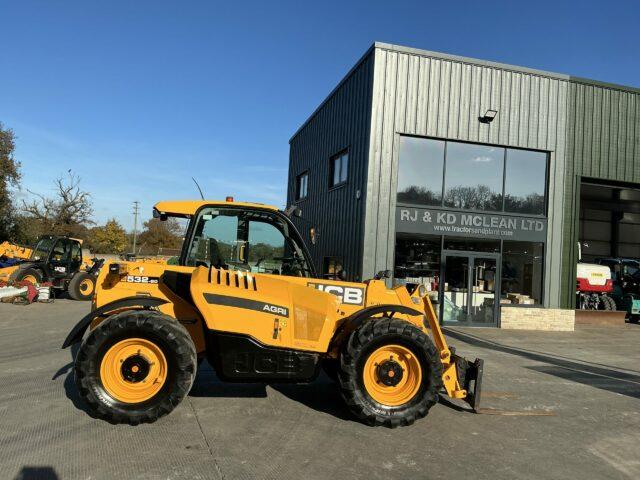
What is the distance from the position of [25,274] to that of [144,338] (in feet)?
42.4

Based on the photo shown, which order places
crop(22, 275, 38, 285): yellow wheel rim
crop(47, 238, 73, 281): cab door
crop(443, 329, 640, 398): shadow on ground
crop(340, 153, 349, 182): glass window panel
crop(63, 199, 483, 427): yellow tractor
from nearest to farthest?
crop(63, 199, 483, 427): yellow tractor
crop(443, 329, 640, 398): shadow on ground
crop(340, 153, 349, 182): glass window panel
crop(22, 275, 38, 285): yellow wheel rim
crop(47, 238, 73, 281): cab door

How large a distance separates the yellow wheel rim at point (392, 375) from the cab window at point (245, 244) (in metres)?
1.24

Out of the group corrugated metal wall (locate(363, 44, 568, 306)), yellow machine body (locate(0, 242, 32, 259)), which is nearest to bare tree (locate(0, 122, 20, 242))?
yellow machine body (locate(0, 242, 32, 259))

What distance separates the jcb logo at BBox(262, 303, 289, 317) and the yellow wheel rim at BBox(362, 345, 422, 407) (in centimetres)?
96

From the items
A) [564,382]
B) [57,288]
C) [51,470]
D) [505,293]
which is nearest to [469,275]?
[505,293]

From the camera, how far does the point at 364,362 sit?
4.90 m

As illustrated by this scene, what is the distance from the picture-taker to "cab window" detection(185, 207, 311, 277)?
555 cm

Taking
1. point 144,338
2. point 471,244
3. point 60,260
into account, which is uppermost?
point 471,244

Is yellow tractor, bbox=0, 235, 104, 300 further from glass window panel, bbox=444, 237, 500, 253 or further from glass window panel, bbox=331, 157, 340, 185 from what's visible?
glass window panel, bbox=444, 237, 500, 253

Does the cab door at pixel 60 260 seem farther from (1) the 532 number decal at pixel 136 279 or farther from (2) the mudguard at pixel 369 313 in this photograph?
(2) the mudguard at pixel 369 313

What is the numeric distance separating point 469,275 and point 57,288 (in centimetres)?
1350

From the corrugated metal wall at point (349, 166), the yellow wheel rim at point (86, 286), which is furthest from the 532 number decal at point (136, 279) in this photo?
the yellow wheel rim at point (86, 286)

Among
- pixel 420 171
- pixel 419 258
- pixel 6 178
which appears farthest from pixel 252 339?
pixel 6 178

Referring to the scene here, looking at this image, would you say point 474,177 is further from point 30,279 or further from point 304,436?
point 30,279
